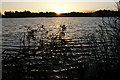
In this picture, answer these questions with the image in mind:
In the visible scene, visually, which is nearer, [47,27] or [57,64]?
[57,64]

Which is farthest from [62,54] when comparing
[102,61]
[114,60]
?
[114,60]

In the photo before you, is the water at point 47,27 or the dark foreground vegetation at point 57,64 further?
the water at point 47,27

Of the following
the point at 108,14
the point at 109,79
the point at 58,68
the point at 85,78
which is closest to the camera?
the point at 109,79

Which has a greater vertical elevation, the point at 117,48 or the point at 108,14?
the point at 108,14

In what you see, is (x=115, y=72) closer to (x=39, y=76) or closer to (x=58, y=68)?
(x=39, y=76)

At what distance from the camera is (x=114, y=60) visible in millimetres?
7316

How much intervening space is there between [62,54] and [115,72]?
296cm

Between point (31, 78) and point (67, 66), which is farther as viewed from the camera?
point (67, 66)

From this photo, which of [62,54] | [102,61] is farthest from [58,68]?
[102,61]

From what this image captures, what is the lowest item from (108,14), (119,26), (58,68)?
(58,68)

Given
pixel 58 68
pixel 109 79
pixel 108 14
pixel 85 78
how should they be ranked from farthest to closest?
pixel 58 68
pixel 108 14
pixel 85 78
pixel 109 79

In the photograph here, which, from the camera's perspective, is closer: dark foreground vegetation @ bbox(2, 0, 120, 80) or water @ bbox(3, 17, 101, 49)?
dark foreground vegetation @ bbox(2, 0, 120, 80)

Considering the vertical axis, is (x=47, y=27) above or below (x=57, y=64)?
above

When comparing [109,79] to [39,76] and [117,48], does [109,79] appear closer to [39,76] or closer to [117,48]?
[117,48]
